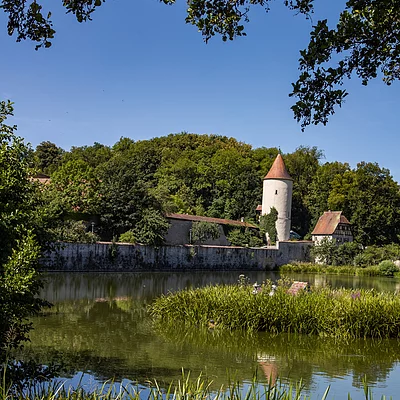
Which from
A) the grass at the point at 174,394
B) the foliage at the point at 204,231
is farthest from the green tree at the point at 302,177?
the grass at the point at 174,394

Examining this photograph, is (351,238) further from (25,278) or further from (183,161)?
(25,278)

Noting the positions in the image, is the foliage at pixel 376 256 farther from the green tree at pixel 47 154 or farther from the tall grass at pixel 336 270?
the green tree at pixel 47 154

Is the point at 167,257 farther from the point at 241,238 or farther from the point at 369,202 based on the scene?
the point at 369,202

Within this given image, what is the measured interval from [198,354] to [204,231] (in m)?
32.1

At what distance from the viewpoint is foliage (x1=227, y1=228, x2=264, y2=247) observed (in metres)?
45.2

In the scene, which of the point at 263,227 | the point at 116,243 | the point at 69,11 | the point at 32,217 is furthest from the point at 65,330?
the point at 263,227

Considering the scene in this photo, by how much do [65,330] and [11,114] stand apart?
5.92m

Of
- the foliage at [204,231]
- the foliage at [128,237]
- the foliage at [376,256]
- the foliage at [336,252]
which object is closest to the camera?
the foliage at [128,237]

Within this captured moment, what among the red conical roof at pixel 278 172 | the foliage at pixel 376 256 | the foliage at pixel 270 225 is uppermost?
the red conical roof at pixel 278 172

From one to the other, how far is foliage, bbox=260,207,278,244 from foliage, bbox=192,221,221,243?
249 inches

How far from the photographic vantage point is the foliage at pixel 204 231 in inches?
1663

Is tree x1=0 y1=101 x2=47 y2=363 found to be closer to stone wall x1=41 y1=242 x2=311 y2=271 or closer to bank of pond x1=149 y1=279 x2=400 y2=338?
bank of pond x1=149 y1=279 x2=400 y2=338

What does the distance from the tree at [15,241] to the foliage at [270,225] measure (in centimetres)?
4127

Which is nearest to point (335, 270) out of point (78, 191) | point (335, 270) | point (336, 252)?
point (335, 270)
